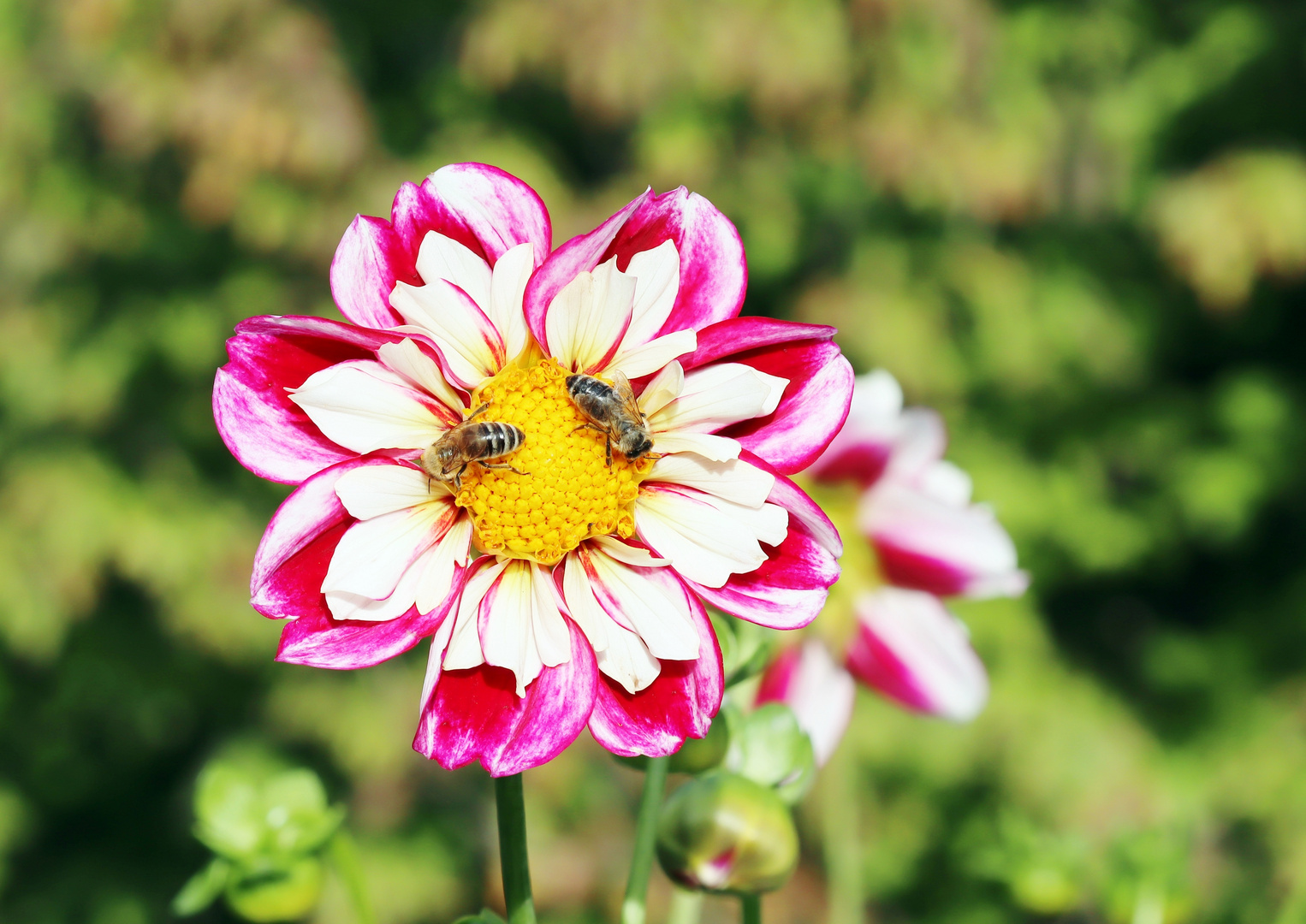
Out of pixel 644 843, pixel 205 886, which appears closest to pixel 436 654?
pixel 644 843

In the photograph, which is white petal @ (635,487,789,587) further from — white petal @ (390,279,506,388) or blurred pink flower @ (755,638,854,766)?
blurred pink flower @ (755,638,854,766)

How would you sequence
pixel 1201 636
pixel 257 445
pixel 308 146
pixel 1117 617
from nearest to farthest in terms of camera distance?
pixel 257 445, pixel 308 146, pixel 1201 636, pixel 1117 617

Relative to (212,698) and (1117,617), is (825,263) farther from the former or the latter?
(212,698)

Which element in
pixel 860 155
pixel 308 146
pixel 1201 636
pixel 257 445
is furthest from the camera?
pixel 1201 636

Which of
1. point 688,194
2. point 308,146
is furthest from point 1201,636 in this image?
point 688,194

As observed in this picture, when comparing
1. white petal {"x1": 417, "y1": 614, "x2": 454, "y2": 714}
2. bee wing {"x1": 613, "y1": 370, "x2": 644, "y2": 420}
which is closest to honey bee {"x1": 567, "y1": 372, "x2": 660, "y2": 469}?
bee wing {"x1": 613, "y1": 370, "x2": 644, "y2": 420}

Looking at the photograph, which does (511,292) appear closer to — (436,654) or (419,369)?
(419,369)

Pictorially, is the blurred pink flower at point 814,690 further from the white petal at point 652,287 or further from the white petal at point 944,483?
the white petal at point 652,287
